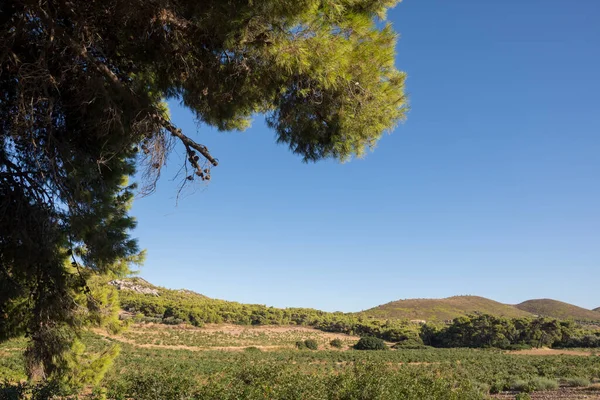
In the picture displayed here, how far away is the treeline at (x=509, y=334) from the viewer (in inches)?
1954

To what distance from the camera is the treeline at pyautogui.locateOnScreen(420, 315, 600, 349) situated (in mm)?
49625

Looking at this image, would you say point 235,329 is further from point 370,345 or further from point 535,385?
point 535,385

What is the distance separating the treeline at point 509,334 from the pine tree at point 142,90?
172 ft

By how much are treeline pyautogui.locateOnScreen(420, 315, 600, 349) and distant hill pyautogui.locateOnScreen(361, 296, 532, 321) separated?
3943cm

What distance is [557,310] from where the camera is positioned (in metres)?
105

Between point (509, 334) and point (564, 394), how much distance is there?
138ft

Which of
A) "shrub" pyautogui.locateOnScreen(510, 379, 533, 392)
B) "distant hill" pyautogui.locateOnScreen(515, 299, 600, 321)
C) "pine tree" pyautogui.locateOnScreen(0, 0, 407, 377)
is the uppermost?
"distant hill" pyautogui.locateOnScreen(515, 299, 600, 321)

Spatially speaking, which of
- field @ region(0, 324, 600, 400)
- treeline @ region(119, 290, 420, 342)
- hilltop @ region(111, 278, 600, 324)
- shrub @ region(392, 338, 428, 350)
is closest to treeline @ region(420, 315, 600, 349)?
treeline @ region(119, 290, 420, 342)

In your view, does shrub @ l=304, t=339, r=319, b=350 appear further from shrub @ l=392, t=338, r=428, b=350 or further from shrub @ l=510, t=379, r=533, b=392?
shrub @ l=510, t=379, r=533, b=392

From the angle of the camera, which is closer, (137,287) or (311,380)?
(311,380)

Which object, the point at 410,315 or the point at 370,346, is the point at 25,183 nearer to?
the point at 370,346

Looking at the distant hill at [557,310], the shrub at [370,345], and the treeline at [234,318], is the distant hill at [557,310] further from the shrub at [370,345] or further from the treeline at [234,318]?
the shrub at [370,345]

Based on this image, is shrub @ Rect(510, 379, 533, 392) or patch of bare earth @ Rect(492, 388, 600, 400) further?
shrub @ Rect(510, 379, 533, 392)

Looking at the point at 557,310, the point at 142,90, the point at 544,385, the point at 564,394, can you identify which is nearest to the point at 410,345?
the point at 544,385
